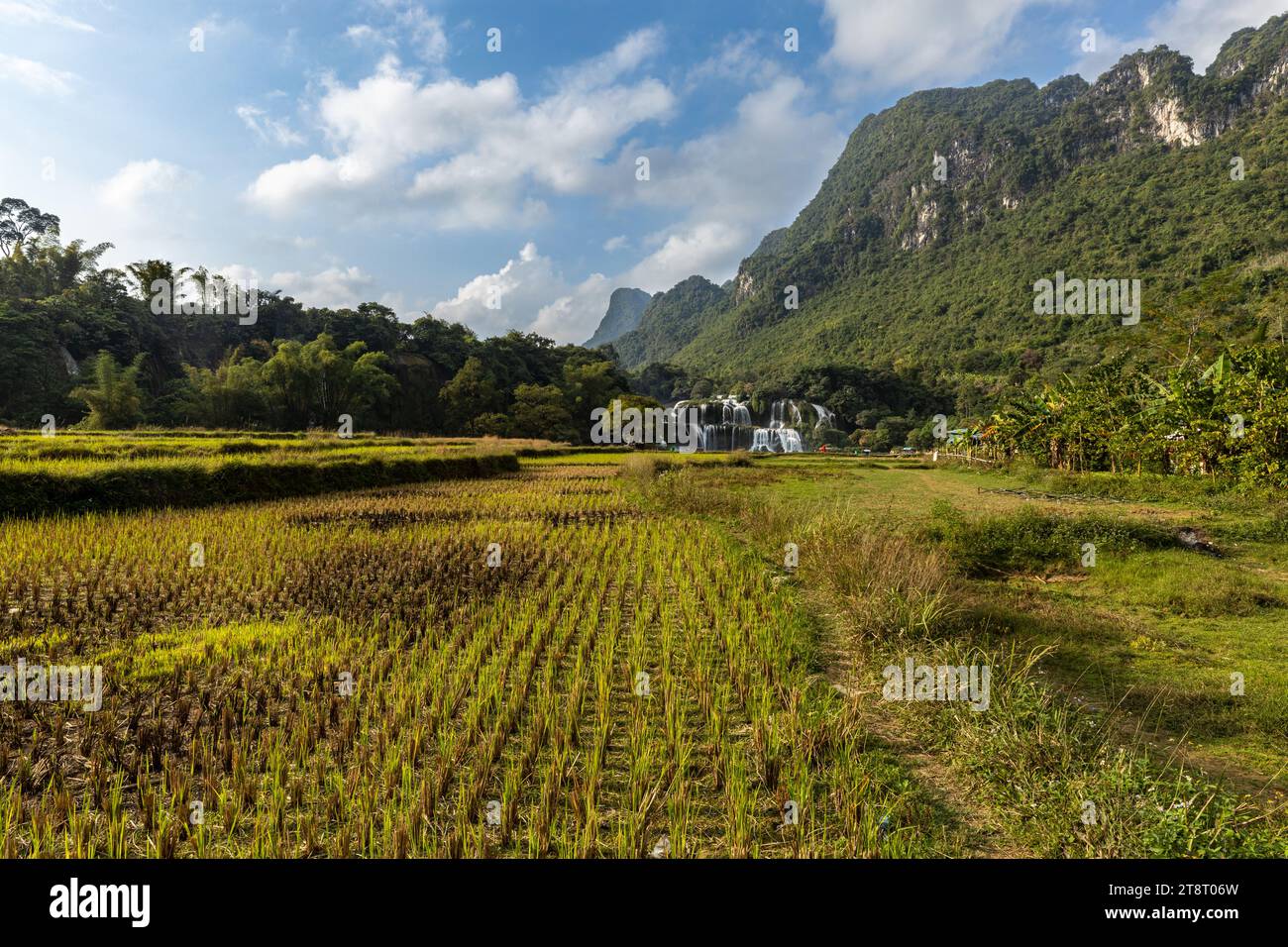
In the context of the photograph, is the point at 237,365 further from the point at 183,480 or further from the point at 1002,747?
the point at 1002,747

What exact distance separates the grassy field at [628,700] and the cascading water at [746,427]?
5693 cm

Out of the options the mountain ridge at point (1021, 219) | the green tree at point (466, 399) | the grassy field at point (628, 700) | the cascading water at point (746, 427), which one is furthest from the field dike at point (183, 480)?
the mountain ridge at point (1021, 219)

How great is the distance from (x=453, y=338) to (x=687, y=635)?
62.2 meters

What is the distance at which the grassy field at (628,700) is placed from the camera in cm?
265

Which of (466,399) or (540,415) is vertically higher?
(466,399)

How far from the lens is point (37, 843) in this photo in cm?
247

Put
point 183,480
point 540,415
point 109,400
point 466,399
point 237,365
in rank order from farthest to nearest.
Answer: point 540,415 → point 466,399 → point 237,365 → point 109,400 → point 183,480

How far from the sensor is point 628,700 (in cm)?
421

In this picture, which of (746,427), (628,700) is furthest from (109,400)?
(746,427)

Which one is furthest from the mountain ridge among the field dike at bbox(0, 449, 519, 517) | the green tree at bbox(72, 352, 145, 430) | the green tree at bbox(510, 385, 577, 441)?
the green tree at bbox(72, 352, 145, 430)

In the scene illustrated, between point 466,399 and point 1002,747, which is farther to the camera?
point 466,399

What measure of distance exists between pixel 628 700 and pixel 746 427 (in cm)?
6584

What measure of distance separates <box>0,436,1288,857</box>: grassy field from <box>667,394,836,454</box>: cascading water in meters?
56.9
